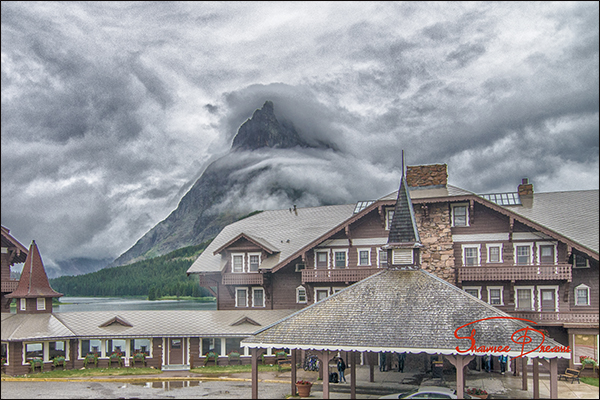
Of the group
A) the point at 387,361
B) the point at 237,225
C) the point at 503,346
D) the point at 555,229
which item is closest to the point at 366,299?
the point at 503,346

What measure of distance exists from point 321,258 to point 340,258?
1464mm

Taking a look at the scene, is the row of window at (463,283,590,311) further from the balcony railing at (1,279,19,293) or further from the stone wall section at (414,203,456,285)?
the balcony railing at (1,279,19,293)

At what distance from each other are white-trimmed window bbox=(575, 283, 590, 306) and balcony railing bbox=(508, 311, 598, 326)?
74.2 inches

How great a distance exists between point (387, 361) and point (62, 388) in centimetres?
1976

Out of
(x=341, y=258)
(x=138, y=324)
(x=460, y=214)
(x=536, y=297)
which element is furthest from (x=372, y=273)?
(x=138, y=324)

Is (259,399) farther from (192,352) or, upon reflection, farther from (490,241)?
(490,241)

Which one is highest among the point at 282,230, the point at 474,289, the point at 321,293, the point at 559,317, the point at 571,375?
the point at 282,230

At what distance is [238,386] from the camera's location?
3250 cm

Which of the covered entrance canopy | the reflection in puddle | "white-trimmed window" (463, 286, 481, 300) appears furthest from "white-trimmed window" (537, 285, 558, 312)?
the reflection in puddle

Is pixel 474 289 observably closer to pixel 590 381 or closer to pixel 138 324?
pixel 590 381

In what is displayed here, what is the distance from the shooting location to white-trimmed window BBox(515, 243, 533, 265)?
1494 inches

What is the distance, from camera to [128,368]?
1542 inches

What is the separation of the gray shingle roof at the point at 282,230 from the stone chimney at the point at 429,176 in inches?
287

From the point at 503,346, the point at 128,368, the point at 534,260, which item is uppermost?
the point at 534,260
